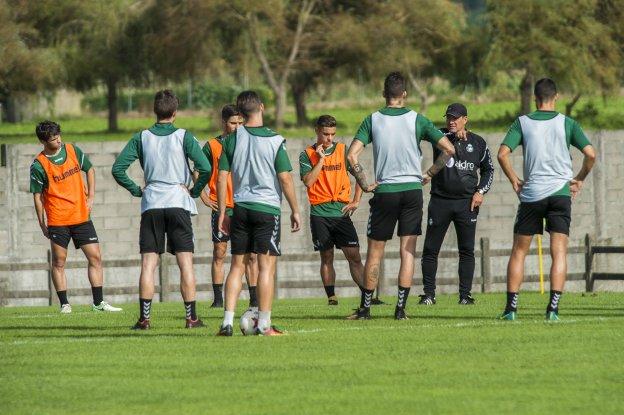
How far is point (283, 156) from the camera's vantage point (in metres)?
12.9

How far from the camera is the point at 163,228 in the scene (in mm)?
13820

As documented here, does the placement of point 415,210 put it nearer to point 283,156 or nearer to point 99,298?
point 283,156

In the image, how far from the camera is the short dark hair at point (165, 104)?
44.7ft

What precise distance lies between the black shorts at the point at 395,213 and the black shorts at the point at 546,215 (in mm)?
968

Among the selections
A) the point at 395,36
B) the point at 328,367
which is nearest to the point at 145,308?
the point at 328,367

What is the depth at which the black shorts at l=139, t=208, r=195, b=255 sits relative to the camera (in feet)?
45.2

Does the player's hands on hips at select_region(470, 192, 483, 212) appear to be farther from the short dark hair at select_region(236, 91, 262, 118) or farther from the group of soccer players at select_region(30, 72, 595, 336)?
the short dark hair at select_region(236, 91, 262, 118)

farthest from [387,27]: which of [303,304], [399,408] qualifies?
[399,408]

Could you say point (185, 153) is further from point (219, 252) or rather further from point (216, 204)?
point (219, 252)

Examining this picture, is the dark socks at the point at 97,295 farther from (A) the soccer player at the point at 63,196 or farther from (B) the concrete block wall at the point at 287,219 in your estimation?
(B) the concrete block wall at the point at 287,219

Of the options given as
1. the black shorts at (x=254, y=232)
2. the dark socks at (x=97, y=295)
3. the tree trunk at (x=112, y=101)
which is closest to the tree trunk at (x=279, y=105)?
the tree trunk at (x=112, y=101)

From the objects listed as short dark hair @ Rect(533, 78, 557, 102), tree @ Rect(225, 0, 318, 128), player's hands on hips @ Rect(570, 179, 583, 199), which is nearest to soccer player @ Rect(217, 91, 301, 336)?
short dark hair @ Rect(533, 78, 557, 102)

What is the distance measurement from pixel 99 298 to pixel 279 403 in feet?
27.7

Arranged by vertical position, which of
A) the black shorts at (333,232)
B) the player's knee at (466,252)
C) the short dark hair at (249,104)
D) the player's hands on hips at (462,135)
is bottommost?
the player's knee at (466,252)
